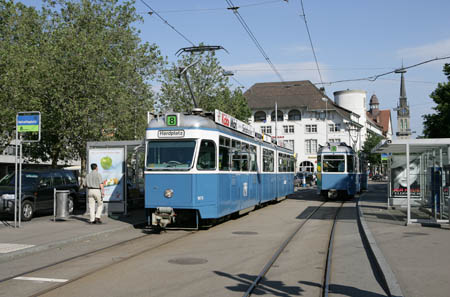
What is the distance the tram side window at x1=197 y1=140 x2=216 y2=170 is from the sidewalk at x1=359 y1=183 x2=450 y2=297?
451 cm

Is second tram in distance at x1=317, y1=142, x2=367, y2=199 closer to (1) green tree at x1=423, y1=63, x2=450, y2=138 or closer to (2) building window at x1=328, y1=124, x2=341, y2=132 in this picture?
(1) green tree at x1=423, y1=63, x2=450, y2=138

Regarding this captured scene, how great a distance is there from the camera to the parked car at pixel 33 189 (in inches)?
648

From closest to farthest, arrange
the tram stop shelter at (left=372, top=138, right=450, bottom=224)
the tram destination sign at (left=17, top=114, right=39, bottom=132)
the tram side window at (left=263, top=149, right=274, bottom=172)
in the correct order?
the tram destination sign at (left=17, top=114, right=39, bottom=132)
the tram stop shelter at (left=372, top=138, right=450, bottom=224)
the tram side window at (left=263, top=149, right=274, bottom=172)

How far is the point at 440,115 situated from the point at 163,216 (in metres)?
26.4

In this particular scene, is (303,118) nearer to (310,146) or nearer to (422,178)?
(310,146)

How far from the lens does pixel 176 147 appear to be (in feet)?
43.5

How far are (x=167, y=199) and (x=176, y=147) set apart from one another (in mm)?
1382

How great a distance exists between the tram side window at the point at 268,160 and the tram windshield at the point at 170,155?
7.92 meters

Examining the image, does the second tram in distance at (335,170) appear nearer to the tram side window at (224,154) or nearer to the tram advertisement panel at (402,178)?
the tram advertisement panel at (402,178)

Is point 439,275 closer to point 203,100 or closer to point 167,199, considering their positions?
point 167,199

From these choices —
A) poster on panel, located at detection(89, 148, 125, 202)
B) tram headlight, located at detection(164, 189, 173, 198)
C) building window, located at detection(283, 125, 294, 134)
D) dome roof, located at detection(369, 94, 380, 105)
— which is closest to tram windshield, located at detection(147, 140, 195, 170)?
tram headlight, located at detection(164, 189, 173, 198)

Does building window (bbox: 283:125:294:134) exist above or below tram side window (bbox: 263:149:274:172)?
above

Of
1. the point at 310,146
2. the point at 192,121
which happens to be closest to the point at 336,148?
the point at 192,121

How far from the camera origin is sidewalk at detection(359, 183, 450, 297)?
6.97m
